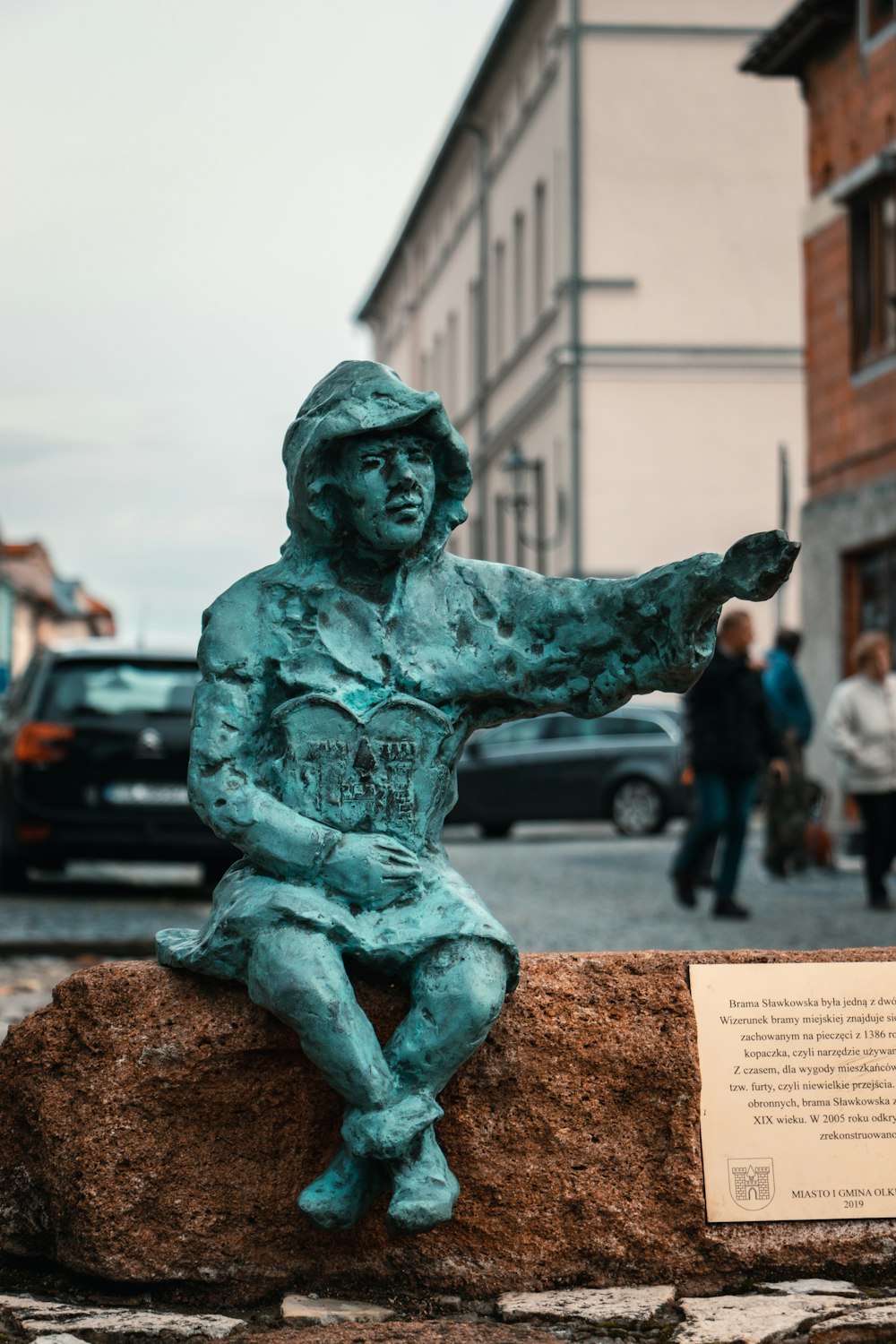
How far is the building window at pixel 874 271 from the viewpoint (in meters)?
17.9

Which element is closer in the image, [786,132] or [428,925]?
[428,925]

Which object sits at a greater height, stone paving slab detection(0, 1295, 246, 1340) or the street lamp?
the street lamp

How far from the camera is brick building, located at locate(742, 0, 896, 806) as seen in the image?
17.7m

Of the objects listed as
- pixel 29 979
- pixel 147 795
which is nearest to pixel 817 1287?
pixel 29 979

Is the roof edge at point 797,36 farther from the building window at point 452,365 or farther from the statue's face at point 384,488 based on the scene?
the building window at point 452,365

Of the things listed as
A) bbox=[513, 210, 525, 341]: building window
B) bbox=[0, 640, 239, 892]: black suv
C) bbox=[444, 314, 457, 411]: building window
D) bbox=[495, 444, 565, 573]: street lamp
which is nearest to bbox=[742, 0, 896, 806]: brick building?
bbox=[495, 444, 565, 573]: street lamp

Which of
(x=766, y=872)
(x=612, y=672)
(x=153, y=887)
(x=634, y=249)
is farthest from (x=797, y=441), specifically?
(x=612, y=672)

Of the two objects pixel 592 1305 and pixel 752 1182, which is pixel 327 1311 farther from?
pixel 752 1182

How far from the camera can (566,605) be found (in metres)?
4.14

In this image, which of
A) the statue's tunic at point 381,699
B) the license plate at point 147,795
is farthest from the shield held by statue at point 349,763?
the license plate at point 147,795

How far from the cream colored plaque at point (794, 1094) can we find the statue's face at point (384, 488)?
3.44 feet

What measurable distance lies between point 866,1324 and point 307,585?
1728 millimetres

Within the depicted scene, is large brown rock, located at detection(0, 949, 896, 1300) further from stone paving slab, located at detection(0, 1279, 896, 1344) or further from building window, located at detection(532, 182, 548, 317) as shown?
building window, located at detection(532, 182, 548, 317)

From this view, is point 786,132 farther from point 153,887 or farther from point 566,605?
point 566,605
